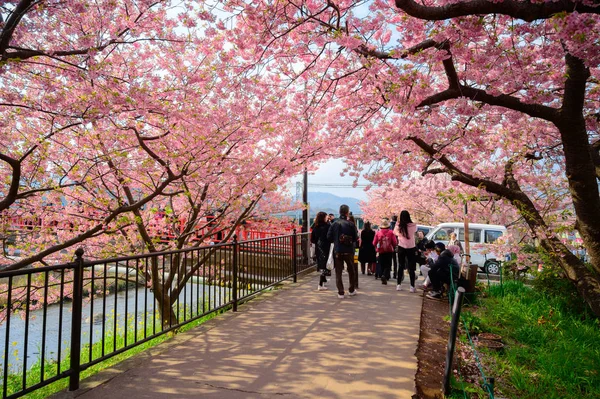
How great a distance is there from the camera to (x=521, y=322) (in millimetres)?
5430

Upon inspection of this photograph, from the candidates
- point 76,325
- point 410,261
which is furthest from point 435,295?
point 76,325

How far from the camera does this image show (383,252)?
7895 millimetres

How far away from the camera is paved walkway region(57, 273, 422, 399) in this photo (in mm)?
3057

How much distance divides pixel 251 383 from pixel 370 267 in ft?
24.0

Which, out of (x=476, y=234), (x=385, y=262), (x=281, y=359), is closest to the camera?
(x=281, y=359)

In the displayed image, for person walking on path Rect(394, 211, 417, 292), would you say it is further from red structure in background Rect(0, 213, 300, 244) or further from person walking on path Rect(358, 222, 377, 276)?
red structure in background Rect(0, 213, 300, 244)

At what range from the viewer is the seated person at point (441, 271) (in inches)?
269

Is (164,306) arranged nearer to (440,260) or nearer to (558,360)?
(440,260)

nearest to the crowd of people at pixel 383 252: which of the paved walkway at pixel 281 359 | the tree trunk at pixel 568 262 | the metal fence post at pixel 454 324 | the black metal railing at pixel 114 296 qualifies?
the black metal railing at pixel 114 296

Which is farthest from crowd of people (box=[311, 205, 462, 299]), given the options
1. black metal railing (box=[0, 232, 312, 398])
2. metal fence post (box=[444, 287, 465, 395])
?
metal fence post (box=[444, 287, 465, 395])

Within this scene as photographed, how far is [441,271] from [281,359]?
434 cm

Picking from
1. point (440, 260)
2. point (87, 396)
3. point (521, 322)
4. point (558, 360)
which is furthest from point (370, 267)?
point (87, 396)

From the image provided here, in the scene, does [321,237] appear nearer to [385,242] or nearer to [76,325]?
[385,242]

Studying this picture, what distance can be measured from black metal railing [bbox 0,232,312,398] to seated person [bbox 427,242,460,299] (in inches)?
114
